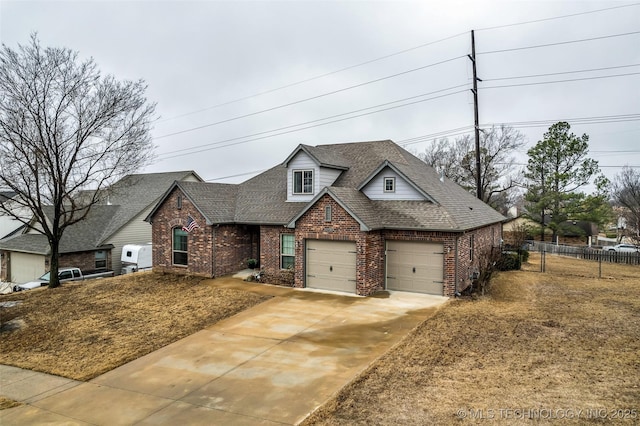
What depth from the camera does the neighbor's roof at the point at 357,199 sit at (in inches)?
630

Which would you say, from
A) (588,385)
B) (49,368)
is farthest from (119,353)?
(588,385)

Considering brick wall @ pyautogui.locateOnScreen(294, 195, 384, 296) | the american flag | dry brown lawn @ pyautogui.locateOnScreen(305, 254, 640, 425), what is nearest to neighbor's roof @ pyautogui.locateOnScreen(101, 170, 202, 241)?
the american flag

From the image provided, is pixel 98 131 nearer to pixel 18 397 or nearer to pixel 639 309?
pixel 18 397

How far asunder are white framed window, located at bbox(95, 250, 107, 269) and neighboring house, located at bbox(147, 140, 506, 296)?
365 inches

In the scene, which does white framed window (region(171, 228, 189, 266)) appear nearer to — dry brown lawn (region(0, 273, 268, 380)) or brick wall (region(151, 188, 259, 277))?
brick wall (region(151, 188, 259, 277))

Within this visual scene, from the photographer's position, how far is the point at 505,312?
12.9m

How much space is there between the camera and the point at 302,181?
1975 centimetres

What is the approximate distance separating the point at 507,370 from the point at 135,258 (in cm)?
2435

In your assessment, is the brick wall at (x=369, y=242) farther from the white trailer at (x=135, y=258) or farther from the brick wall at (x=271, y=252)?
the white trailer at (x=135, y=258)

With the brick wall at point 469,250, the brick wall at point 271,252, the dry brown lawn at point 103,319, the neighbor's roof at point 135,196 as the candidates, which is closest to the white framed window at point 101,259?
the neighbor's roof at point 135,196

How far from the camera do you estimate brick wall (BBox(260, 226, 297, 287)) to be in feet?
61.1

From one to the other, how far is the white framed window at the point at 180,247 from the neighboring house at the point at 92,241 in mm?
6089

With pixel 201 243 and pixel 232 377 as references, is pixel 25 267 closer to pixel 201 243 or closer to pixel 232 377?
pixel 201 243

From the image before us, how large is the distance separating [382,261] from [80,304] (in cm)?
1188
